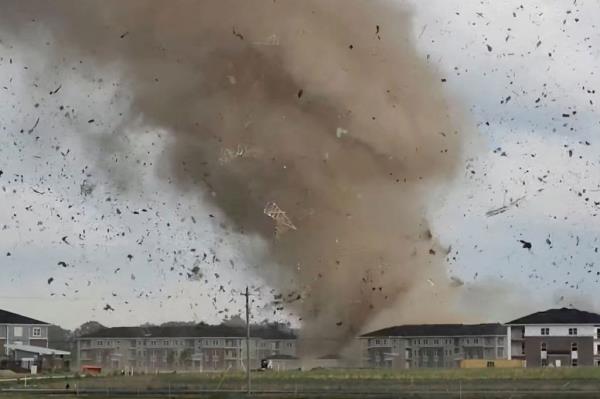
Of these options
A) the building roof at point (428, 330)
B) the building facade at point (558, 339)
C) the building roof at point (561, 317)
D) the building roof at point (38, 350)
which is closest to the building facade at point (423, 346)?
the building roof at point (428, 330)

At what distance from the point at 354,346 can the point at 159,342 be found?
20.3 m

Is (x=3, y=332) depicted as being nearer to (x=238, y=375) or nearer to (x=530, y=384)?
(x=238, y=375)

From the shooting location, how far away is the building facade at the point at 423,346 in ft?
360

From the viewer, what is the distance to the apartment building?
107m

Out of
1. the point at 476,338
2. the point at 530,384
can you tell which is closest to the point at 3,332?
the point at 476,338

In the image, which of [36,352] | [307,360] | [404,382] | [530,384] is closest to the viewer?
[530,384]

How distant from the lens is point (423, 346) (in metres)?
112

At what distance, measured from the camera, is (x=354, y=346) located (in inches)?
4272

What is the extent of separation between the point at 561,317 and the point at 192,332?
137ft

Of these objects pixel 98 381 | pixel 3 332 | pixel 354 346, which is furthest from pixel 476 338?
pixel 3 332

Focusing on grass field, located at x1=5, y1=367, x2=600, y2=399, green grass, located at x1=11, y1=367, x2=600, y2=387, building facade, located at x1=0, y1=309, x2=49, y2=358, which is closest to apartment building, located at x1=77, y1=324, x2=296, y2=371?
green grass, located at x1=11, y1=367, x2=600, y2=387

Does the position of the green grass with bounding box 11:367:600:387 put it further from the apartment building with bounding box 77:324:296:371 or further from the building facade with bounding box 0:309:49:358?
the building facade with bounding box 0:309:49:358

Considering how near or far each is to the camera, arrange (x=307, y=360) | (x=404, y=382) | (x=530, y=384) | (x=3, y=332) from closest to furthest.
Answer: (x=530, y=384) < (x=404, y=382) < (x=307, y=360) < (x=3, y=332)

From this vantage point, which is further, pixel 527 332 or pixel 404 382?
pixel 527 332
